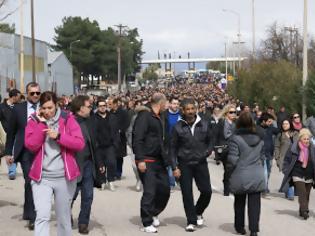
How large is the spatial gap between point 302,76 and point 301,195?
66.0ft

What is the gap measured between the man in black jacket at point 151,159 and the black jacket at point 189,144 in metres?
0.17

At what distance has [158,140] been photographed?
351 inches

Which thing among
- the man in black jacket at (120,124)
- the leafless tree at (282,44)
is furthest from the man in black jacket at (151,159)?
the leafless tree at (282,44)

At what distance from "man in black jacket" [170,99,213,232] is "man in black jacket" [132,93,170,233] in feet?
0.66

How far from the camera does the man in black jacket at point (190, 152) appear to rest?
881 centimetres

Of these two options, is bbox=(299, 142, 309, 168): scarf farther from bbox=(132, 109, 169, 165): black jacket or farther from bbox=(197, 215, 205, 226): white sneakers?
bbox=(132, 109, 169, 165): black jacket

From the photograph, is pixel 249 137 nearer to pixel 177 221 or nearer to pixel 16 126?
pixel 177 221

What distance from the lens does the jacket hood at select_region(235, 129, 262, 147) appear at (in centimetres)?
852

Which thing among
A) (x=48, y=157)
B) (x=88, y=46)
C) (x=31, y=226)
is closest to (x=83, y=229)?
(x=31, y=226)

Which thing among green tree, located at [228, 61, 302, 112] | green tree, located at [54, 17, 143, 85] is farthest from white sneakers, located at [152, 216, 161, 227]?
green tree, located at [54, 17, 143, 85]

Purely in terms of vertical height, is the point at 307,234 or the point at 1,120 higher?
the point at 1,120

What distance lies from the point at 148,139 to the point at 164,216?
161cm

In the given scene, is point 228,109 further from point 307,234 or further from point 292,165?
point 307,234

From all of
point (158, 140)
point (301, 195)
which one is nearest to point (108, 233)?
point (158, 140)
